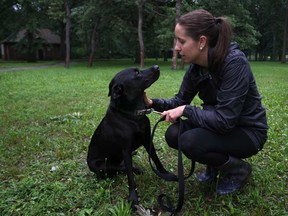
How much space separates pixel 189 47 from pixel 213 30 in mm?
242

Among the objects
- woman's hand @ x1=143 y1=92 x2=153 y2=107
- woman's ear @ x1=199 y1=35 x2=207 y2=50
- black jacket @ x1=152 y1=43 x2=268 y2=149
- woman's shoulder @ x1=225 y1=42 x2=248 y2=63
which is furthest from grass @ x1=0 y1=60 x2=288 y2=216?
woman's ear @ x1=199 y1=35 x2=207 y2=50

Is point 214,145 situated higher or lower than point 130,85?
lower

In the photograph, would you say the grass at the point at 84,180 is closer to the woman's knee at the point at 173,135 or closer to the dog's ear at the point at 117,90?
the woman's knee at the point at 173,135

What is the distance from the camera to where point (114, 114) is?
3043 millimetres

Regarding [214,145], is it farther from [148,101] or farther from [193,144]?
[148,101]

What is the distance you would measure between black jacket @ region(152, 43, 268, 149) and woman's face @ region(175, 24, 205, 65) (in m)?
0.11

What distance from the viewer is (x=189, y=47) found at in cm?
267

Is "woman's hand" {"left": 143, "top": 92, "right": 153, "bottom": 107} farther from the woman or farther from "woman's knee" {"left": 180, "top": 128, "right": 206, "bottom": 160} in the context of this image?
"woman's knee" {"left": 180, "top": 128, "right": 206, "bottom": 160}

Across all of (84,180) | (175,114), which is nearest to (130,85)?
(175,114)

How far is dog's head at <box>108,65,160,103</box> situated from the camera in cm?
290

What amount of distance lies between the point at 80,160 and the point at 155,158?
124 cm

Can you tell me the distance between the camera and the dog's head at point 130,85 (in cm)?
290

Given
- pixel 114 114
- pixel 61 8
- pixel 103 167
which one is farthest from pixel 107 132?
pixel 61 8

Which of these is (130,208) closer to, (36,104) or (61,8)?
(36,104)
